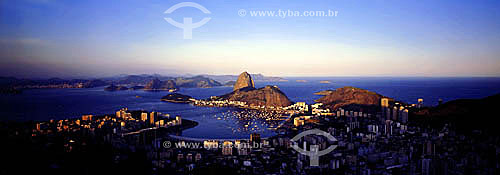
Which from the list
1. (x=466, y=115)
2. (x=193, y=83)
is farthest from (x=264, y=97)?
(x=193, y=83)

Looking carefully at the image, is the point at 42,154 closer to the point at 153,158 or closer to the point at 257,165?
the point at 153,158

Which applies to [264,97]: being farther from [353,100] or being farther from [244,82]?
[244,82]

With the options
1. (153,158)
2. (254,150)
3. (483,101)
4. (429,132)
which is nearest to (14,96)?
(153,158)

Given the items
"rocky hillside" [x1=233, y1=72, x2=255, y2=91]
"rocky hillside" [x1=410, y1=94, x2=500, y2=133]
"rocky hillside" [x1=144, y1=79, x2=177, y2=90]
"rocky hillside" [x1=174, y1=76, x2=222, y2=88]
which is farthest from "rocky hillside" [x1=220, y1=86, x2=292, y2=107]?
"rocky hillside" [x1=174, y1=76, x2=222, y2=88]

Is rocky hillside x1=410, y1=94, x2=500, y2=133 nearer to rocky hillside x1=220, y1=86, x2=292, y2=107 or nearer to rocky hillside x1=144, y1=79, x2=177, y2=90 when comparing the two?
rocky hillside x1=220, y1=86, x2=292, y2=107

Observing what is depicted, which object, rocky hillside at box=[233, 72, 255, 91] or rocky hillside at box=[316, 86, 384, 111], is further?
rocky hillside at box=[233, 72, 255, 91]

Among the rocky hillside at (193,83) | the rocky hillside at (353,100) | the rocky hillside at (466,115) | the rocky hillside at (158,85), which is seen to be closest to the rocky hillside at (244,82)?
the rocky hillside at (353,100)
